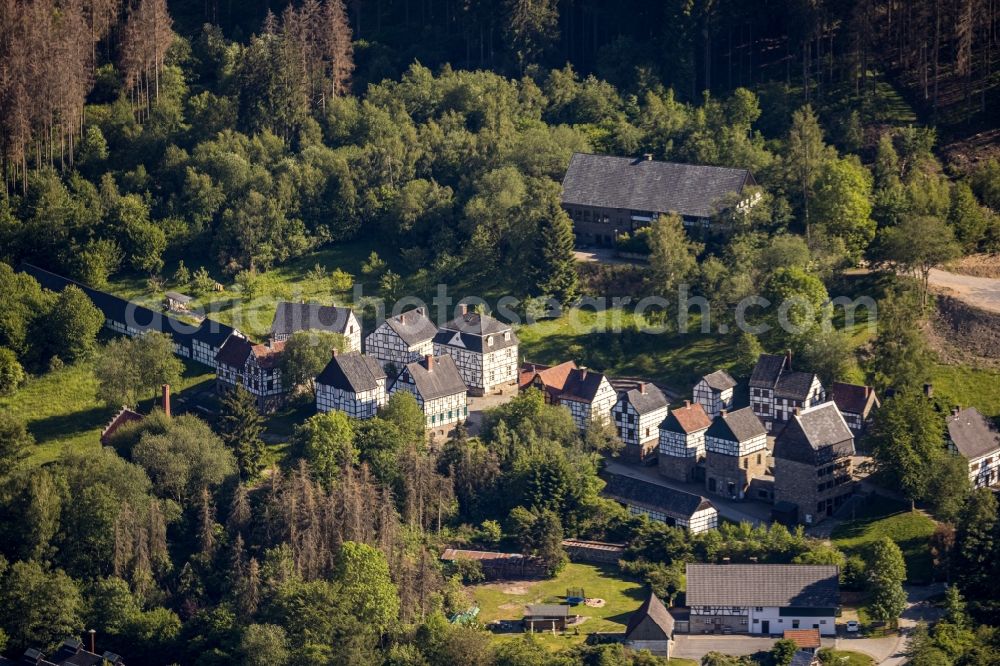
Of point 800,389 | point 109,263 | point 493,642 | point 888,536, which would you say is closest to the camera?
point 493,642

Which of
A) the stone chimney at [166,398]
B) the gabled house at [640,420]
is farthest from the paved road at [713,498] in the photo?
the stone chimney at [166,398]

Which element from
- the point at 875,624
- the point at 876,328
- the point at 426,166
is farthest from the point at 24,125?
the point at 875,624

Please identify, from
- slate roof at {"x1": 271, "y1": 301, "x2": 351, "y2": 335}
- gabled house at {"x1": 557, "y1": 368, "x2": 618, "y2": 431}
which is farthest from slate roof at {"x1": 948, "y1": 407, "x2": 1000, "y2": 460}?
slate roof at {"x1": 271, "y1": 301, "x2": 351, "y2": 335}

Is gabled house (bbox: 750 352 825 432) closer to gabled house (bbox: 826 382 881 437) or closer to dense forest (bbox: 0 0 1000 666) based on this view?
gabled house (bbox: 826 382 881 437)

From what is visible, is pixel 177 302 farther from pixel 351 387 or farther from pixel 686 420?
pixel 686 420

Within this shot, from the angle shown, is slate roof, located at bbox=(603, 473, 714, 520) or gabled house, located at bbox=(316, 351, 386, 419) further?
gabled house, located at bbox=(316, 351, 386, 419)

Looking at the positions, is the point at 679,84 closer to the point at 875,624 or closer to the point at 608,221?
the point at 608,221

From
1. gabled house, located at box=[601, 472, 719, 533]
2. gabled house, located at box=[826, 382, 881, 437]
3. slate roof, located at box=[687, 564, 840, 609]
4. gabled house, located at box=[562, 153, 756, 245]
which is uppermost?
gabled house, located at box=[562, 153, 756, 245]
